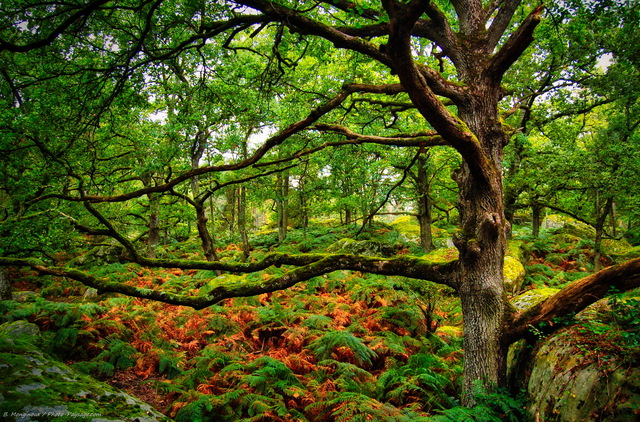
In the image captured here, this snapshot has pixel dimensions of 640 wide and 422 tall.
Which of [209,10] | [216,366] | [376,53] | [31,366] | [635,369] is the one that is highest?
[209,10]

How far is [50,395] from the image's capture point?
8.11 ft

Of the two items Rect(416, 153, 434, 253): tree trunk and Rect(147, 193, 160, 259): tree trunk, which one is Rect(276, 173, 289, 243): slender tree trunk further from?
Rect(416, 153, 434, 253): tree trunk

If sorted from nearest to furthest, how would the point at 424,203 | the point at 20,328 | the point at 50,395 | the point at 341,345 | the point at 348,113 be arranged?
the point at 50,395 → the point at 20,328 → the point at 341,345 → the point at 348,113 → the point at 424,203

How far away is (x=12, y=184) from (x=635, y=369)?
13202 mm

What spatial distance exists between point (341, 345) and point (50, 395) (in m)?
4.71

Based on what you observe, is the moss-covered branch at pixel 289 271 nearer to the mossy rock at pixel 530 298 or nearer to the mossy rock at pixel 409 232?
the mossy rock at pixel 530 298

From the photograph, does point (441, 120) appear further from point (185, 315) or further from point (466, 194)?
point (185, 315)

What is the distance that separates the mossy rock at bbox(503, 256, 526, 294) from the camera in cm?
984

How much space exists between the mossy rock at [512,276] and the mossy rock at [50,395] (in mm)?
10431

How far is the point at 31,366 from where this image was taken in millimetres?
2830

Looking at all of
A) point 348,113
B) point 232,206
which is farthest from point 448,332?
point 232,206

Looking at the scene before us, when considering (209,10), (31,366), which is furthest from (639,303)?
(209,10)

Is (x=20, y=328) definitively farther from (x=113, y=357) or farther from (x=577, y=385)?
(x=577, y=385)

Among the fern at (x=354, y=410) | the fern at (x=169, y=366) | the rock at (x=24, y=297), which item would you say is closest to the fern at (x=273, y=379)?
the fern at (x=354, y=410)
